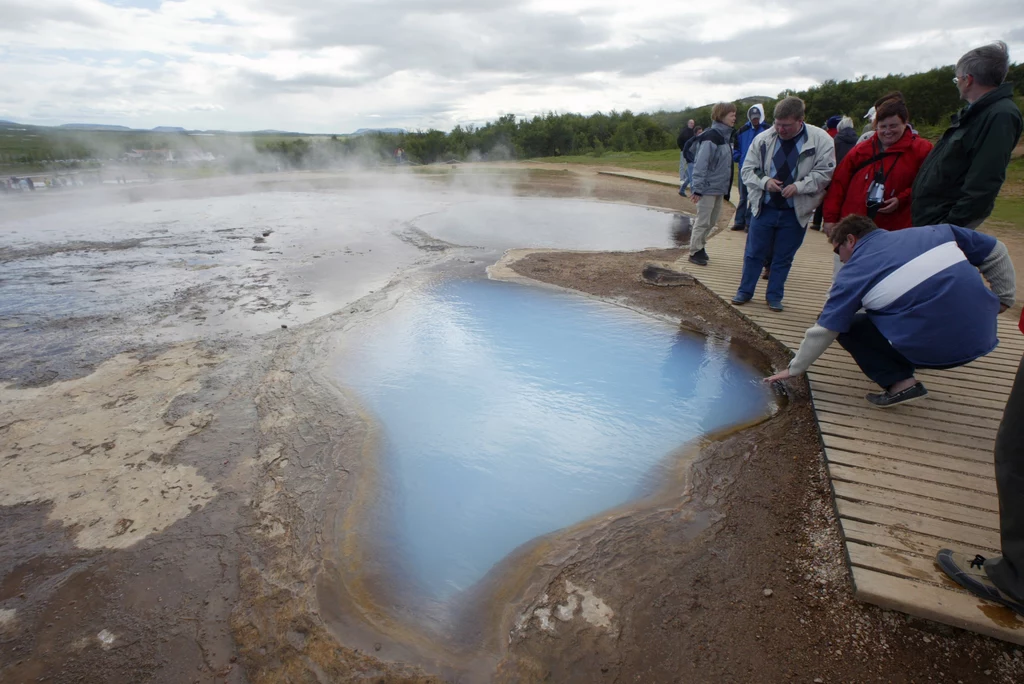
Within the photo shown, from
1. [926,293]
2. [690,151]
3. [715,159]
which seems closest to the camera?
[926,293]

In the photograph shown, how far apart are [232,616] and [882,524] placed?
7.97ft

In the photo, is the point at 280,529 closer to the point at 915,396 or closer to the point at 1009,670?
the point at 1009,670

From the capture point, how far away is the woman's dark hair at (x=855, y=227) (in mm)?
2602

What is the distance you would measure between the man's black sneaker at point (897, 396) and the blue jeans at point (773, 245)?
142 cm

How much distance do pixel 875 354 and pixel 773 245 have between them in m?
1.56

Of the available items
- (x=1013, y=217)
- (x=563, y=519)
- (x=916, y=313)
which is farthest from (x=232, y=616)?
(x=1013, y=217)

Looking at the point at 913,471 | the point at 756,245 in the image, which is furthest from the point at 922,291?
the point at 756,245

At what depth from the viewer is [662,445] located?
9.45 feet

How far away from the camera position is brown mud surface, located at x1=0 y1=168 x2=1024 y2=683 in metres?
1.70

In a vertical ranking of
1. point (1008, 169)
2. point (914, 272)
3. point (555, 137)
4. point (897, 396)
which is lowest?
point (897, 396)

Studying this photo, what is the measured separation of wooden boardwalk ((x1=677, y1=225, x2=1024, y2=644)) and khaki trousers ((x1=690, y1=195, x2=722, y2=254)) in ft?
6.81

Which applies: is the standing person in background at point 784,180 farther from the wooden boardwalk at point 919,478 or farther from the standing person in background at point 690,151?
the standing person in background at point 690,151

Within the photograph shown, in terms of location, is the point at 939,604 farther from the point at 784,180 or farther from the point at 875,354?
the point at 784,180

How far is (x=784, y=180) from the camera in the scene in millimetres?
3768
